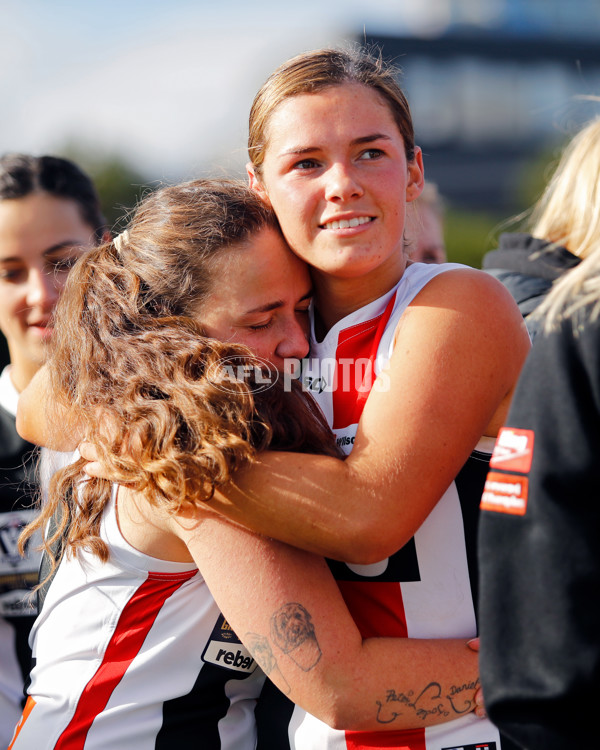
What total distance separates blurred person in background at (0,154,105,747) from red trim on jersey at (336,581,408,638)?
146 centimetres

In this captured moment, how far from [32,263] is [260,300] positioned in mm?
1428

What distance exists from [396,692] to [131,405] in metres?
0.88

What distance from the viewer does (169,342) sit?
6.32 ft

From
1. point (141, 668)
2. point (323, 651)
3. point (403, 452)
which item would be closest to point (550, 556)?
point (403, 452)

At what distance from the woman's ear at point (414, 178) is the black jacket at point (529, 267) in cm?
60

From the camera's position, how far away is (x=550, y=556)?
→ 1.08 m

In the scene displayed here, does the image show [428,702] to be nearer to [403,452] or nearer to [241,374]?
[403,452]

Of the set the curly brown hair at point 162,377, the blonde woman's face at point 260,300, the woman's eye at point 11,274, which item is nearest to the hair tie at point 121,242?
the curly brown hair at point 162,377

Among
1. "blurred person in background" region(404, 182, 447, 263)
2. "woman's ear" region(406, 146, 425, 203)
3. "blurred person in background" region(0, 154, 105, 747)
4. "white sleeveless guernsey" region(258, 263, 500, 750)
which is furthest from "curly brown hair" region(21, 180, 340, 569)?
"blurred person in background" region(404, 182, 447, 263)

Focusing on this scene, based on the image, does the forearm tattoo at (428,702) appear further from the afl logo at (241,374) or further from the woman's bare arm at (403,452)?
the afl logo at (241,374)

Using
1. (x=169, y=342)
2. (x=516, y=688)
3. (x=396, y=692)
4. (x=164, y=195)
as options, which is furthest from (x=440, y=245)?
(x=516, y=688)

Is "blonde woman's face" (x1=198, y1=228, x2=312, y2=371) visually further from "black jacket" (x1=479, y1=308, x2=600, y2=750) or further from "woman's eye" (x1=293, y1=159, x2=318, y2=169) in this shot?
"black jacket" (x1=479, y1=308, x2=600, y2=750)

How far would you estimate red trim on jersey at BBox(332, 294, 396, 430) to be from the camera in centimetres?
200

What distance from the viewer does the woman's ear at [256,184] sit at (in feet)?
7.43
